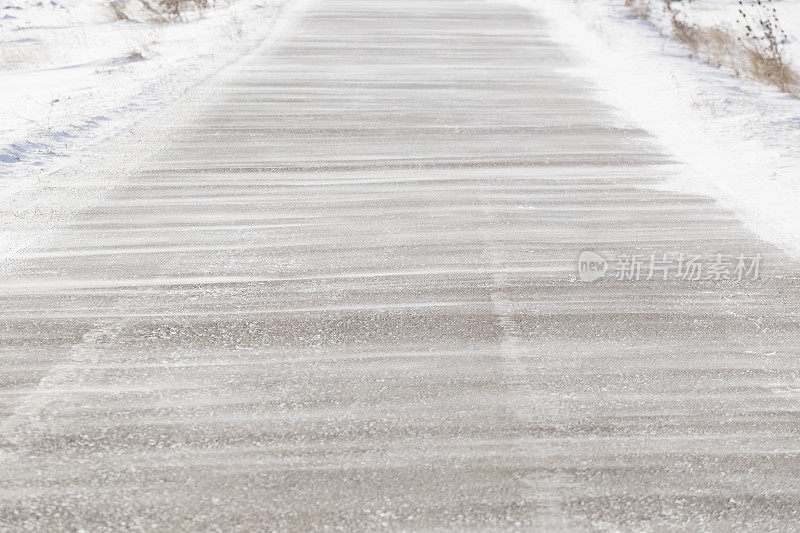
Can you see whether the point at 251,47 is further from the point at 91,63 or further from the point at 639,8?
the point at 639,8

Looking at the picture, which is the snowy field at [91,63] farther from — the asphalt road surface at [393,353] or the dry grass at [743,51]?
the dry grass at [743,51]

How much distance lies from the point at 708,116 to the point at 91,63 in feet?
27.8

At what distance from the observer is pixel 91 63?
44.0 feet

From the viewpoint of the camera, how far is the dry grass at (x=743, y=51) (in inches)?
442

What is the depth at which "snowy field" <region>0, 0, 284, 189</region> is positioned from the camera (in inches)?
315

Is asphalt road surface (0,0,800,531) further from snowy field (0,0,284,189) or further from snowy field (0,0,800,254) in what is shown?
snowy field (0,0,284,189)

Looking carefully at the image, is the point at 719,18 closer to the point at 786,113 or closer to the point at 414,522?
the point at 786,113

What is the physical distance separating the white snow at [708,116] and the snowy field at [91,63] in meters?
4.58


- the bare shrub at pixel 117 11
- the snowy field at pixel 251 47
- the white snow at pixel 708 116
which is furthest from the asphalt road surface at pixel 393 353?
the bare shrub at pixel 117 11

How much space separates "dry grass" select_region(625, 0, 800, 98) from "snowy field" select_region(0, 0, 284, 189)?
6.26 meters

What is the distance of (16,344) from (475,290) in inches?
83.6

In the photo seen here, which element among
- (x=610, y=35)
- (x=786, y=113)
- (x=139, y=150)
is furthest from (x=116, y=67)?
(x=786, y=113)

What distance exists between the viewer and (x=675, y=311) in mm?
4633

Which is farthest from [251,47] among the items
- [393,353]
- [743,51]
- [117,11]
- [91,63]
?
[393,353]
